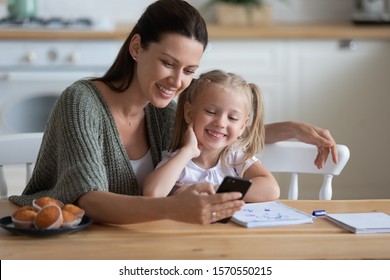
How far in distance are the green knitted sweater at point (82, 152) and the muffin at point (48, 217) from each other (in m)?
0.16

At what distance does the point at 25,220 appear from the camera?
146cm

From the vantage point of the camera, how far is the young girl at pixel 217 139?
1830 millimetres

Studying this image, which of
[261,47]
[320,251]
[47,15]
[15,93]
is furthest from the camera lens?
[47,15]

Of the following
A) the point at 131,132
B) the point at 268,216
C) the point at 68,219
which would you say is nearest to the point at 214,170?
the point at 131,132

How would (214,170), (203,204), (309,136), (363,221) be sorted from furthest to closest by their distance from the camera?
(309,136) < (214,170) < (363,221) < (203,204)

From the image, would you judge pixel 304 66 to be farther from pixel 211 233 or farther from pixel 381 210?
pixel 211 233

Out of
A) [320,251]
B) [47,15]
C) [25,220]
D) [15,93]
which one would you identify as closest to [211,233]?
[320,251]

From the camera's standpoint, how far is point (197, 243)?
1.46m

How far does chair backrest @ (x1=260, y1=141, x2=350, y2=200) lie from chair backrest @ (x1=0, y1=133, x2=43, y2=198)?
60 cm

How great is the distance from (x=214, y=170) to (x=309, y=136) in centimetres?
28

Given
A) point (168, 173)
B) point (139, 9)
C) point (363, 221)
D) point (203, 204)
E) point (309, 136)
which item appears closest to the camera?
point (203, 204)

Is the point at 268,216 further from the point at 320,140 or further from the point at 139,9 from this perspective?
the point at 139,9

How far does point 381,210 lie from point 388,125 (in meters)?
2.29

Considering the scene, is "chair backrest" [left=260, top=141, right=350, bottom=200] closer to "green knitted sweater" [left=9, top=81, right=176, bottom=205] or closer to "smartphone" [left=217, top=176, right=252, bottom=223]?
"green knitted sweater" [left=9, top=81, right=176, bottom=205]
